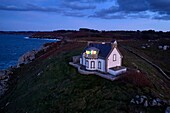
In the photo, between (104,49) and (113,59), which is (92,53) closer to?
(104,49)

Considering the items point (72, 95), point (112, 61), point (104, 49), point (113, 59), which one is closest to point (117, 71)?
point (112, 61)

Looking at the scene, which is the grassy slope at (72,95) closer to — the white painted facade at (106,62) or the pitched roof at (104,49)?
the white painted facade at (106,62)

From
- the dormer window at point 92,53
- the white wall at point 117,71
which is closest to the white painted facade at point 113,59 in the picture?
the white wall at point 117,71

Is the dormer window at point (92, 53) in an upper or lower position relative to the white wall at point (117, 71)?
upper

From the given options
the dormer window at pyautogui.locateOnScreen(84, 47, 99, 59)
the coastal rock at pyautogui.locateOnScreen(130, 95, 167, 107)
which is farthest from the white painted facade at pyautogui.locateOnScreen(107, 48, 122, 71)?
the coastal rock at pyautogui.locateOnScreen(130, 95, 167, 107)

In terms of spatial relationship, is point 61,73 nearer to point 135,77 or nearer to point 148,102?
point 135,77

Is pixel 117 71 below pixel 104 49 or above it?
below

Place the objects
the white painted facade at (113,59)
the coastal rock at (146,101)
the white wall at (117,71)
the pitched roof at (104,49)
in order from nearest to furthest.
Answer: the coastal rock at (146,101)
the white wall at (117,71)
the white painted facade at (113,59)
the pitched roof at (104,49)

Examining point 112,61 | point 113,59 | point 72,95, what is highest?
point 113,59

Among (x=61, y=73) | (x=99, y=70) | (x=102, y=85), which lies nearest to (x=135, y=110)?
(x=102, y=85)
